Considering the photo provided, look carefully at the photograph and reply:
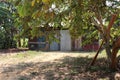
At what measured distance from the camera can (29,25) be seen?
37.8ft

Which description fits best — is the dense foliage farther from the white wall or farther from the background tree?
the background tree

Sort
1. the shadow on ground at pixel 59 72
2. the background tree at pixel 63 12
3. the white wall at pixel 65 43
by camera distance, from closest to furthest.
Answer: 1. the background tree at pixel 63 12
2. the shadow on ground at pixel 59 72
3. the white wall at pixel 65 43

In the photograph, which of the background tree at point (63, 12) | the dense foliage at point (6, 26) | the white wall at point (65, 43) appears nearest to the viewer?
the background tree at point (63, 12)

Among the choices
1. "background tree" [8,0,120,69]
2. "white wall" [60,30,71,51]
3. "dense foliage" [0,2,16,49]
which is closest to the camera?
"background tree" [8,0,120,69]

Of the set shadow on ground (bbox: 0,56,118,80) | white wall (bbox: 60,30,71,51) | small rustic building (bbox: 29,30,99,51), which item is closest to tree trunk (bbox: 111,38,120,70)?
shadow on ground (bbox: 0,56,118,80)

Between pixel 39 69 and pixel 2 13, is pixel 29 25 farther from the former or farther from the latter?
pixel 2 13

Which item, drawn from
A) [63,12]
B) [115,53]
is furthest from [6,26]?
[63,12]

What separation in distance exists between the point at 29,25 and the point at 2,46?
1800 centimetres

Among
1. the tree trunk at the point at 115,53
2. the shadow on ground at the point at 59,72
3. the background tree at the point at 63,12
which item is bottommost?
the shadow on ground at the point at 59,72

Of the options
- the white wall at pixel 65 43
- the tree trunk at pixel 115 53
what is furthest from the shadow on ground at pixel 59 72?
the white wall at pixel 65 43

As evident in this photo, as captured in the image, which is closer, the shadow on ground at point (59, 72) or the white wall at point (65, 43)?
the shadow on ground at point (59, 72)

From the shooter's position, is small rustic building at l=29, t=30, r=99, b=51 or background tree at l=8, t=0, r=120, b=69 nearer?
background tree at l=8, t=0, r=120, b=69

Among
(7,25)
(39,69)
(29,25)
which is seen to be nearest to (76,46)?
(7,25)

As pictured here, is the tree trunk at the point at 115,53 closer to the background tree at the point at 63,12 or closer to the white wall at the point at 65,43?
the background tree at the point at 63,12
